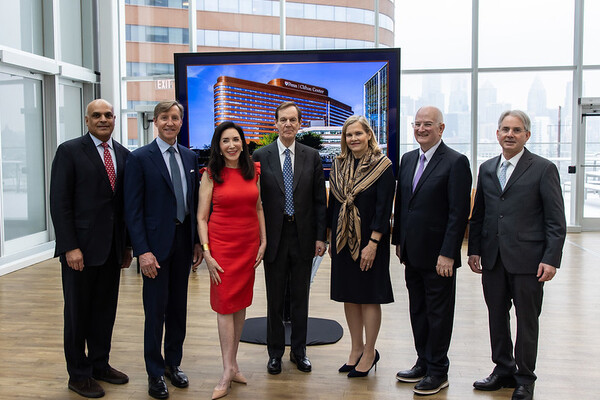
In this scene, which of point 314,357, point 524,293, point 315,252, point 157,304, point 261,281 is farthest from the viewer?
point 261,281

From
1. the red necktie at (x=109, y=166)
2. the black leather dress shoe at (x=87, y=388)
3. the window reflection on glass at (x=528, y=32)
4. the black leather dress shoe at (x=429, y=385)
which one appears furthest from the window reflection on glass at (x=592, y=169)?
the black leather dress shoe at (x=87, y=388)

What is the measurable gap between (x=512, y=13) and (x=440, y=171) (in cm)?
785

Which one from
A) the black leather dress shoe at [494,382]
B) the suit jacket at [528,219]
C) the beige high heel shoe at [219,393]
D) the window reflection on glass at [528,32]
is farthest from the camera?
the window reflection on glass at [528,32]

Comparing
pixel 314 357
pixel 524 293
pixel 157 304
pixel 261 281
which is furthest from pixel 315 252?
pixel 261 281

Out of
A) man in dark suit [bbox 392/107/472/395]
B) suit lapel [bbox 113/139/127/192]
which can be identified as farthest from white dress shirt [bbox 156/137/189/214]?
man in dark suit [bbox 392/107/472/395]

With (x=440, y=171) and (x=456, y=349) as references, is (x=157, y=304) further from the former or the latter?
(x=456, y=349)

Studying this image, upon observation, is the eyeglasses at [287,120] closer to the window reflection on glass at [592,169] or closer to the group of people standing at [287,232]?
the group of people standing at [287,232]

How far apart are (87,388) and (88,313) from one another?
0.41 metres

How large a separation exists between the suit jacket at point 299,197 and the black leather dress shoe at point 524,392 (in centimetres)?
134

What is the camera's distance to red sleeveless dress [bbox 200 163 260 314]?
3.00 metres

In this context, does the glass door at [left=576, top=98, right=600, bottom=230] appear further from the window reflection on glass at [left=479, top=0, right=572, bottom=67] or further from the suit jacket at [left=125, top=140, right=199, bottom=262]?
the suit jacket at [left=125, top=140, right=199, bottom=262]

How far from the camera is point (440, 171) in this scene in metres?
2.95

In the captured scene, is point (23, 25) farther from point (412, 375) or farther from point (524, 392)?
point (524, 392)

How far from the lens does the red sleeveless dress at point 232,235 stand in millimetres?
3004
